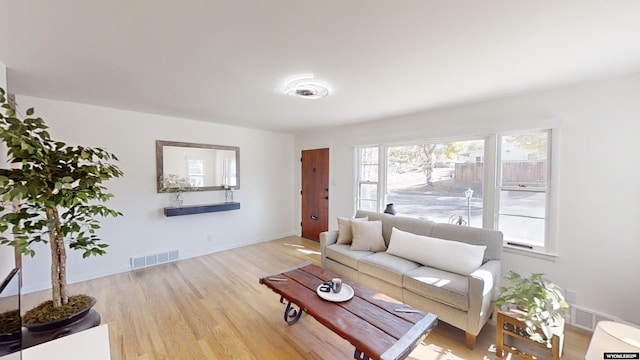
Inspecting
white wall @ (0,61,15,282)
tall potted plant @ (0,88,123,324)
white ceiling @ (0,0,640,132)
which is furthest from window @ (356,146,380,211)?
white wall @ (0,61,15,282)

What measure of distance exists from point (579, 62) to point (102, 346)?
3.56 m

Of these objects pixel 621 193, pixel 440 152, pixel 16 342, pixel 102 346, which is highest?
pixel 440 152

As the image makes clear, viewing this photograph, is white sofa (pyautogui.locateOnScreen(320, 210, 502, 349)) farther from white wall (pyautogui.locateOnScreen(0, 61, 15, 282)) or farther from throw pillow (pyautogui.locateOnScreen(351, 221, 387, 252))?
white wall (pyautogui.locateOnScreen(0, 61, 15, 282))

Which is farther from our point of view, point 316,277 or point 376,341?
point 316,277

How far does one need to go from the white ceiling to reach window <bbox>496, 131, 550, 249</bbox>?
59 cm

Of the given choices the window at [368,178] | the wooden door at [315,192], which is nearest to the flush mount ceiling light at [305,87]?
the window at [368,178]

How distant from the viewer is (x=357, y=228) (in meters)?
3.12

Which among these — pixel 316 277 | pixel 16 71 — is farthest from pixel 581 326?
pixel 16 71

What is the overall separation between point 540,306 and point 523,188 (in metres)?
1.32

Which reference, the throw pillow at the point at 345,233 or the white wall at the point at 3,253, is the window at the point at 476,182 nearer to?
the throw pillow at the point at 345,233

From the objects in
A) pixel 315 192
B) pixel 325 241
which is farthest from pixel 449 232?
pixel 315 192

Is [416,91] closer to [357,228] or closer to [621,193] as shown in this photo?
[357,228]

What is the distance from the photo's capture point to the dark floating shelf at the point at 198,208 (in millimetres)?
3664

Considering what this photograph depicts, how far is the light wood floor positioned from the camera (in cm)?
193
